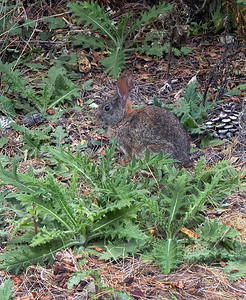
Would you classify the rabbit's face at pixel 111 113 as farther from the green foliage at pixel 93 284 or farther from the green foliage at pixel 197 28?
the green foliage at pixel 197 28

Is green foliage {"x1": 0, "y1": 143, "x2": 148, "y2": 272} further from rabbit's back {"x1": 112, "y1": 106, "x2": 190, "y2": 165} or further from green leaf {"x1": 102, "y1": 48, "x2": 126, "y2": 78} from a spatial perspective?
green leaf {"x1": 102, "y1": 48, "x2": 126, "y2": 78}

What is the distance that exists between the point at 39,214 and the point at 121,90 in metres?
1.84

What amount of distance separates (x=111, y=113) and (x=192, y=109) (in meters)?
0.96

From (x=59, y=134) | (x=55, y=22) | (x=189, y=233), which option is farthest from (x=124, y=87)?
(x=55, y=22)

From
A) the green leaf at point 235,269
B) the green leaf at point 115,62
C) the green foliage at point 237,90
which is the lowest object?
the green foliage at point 237,90

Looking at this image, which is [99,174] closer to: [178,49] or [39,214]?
[39,214]

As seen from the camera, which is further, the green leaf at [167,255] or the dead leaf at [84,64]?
the dead leaf at [84,64]

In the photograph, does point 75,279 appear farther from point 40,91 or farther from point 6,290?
point 40,91

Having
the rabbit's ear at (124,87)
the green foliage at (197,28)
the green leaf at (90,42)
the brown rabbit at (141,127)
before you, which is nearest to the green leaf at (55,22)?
the green leaf at (90,42)

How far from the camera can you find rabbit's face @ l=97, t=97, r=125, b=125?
516 centimetres

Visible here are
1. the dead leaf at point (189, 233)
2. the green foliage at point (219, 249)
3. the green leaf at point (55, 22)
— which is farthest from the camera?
the green leaf at point (55, 22)

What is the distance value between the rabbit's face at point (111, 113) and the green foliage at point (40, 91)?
59 cm

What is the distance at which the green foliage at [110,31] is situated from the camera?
6180 millimetres

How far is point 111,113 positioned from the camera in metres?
5.18
